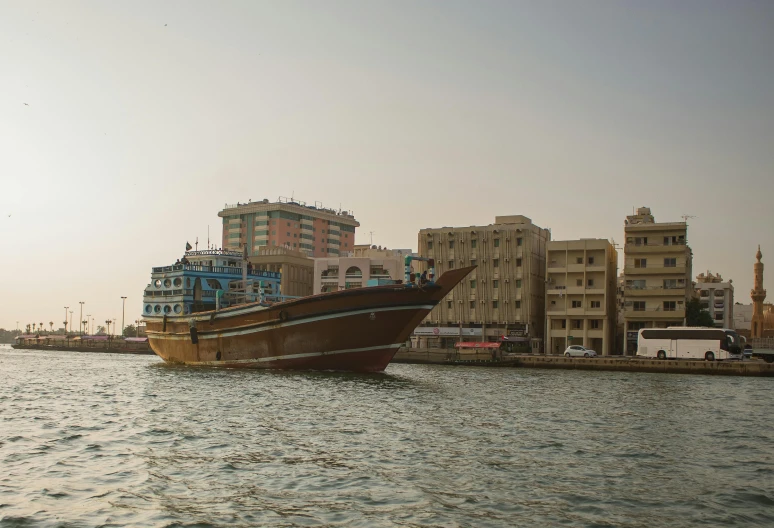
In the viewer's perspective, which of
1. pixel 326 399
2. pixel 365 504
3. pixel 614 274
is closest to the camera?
pixel 365 504

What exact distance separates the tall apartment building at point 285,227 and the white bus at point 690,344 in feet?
286

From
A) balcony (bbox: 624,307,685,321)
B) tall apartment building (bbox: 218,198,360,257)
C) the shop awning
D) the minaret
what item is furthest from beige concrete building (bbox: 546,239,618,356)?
tall apartment building (bbox: 218,198,360,257)

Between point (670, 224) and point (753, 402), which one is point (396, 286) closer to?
point (753, 402)

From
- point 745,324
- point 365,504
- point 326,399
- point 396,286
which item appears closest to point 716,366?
point 396,286

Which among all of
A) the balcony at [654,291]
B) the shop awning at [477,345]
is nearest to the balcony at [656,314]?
the balcony at [654,291]

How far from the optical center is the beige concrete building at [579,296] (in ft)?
262

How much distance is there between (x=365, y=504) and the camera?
12.6 m

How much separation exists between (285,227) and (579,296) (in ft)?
257

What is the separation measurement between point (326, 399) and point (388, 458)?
11467mm

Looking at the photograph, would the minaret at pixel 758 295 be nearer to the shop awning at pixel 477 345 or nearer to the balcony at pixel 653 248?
the balcony at pixel 653 248

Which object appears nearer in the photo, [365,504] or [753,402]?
[365,504]

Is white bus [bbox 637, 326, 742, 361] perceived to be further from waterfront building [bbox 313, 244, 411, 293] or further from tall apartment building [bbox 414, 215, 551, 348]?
waterfront building [bbox 313, 244, 411, 293]

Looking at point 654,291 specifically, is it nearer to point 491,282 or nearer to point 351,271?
point 491,282

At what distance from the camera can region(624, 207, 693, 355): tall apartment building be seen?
76.2m
